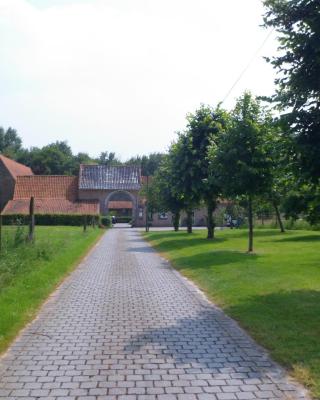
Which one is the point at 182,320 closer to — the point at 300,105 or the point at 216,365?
the point at 216,365

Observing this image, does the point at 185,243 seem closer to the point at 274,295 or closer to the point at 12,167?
the point at 274,295

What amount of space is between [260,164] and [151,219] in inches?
2282

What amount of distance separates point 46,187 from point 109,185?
8870 mm

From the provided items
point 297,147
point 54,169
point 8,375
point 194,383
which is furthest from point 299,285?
point 54,169

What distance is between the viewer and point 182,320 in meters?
8.77

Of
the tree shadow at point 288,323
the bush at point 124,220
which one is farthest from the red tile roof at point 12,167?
the tree shadow at point 288,323

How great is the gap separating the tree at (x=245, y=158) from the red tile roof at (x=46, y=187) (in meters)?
54.4

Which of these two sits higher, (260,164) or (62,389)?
(260,164)

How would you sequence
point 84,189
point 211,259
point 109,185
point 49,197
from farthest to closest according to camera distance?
1. point 109,185
2. point 84,189
3. point 49,197
4. point 211,259

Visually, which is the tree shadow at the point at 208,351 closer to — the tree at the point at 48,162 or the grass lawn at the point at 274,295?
the grass lawn at the point at 274,295

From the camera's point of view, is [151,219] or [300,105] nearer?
[300,105]

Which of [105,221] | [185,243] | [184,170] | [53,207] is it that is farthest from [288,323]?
[53,207]

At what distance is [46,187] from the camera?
7444 cm

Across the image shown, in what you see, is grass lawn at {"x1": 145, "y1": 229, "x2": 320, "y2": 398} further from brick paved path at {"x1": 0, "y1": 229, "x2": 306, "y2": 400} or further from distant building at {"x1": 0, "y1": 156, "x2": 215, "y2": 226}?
distant building at {"x1": 0, "y1": 156, "x2": 215, "y2": 226}
